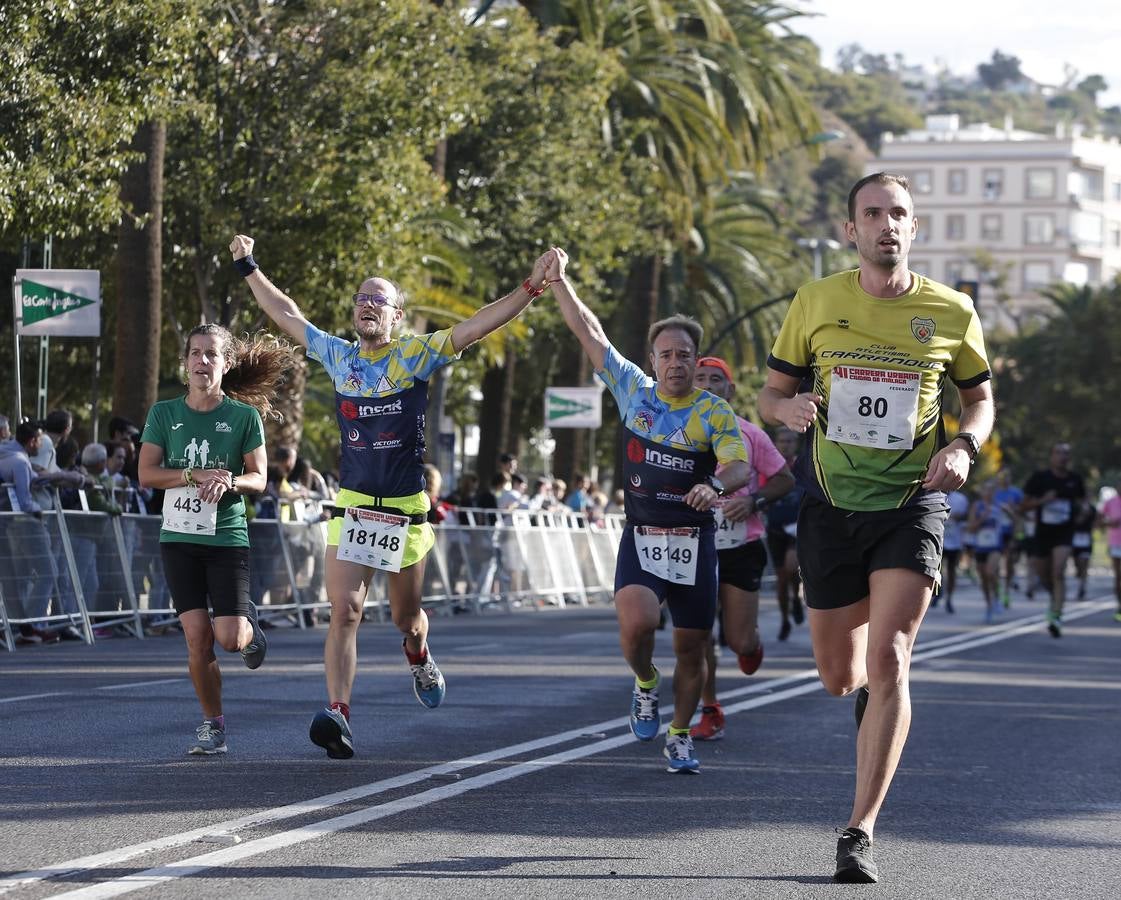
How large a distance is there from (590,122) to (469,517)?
27.2ft

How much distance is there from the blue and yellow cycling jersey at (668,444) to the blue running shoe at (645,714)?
2.22ft

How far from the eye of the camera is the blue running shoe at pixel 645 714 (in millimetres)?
9047

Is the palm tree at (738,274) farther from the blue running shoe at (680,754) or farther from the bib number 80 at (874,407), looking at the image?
the bib number 80 at (874,407)

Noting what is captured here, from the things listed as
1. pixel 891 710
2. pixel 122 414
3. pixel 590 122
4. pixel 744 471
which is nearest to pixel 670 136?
pixel 590 122

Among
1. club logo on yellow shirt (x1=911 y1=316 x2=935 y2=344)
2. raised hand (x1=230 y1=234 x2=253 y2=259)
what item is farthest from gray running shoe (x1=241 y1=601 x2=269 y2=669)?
club logo on yellow shirt (x1=911 y1=316 x2=935 y2=344)

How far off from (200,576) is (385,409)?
105cm

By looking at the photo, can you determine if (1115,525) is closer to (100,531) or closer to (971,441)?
(100,531)

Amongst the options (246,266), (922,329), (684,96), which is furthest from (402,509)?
(684,96)

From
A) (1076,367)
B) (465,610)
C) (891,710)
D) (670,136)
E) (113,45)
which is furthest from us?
(1076,367)

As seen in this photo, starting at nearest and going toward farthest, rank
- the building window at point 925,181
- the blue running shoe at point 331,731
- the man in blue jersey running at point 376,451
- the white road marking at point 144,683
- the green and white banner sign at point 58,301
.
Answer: the blue running shoe at point 331,731 < the man in blue jersey running at point 376,451 < the white road marking at point 144,683 < the green and white banner sign at point 58,301 < the building window at point 925,181

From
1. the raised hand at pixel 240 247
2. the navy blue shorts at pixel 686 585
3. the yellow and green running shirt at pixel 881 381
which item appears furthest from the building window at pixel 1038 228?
the yellow and green running shirt at pixel 881 381

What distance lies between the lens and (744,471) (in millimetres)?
8812

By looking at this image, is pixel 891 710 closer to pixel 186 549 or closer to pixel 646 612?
pixel 646 612

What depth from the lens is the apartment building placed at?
6019 inches
